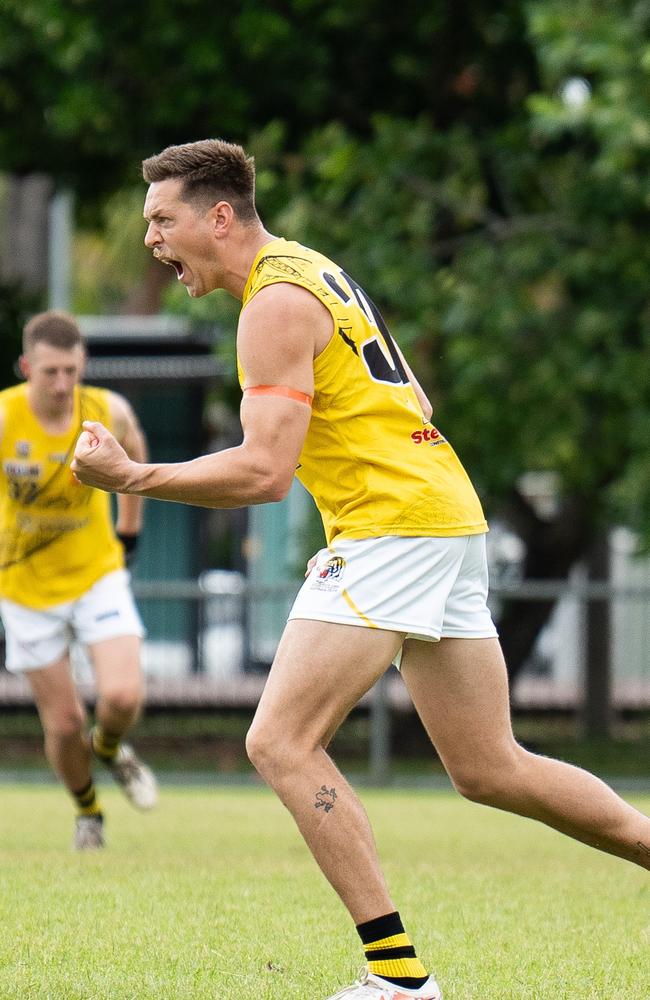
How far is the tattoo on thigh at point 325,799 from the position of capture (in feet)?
14.9

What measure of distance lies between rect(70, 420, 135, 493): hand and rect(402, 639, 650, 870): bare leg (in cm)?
100

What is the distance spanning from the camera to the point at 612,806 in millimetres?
5008

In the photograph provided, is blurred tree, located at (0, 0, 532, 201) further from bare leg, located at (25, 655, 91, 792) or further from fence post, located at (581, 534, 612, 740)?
bare leg, located at (25, 655, 91, 792)

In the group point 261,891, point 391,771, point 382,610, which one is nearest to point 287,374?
point 382,610

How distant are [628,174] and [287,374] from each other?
754 centimetres

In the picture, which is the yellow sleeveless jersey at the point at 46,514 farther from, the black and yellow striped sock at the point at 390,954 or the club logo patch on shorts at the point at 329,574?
the black and yellow striped sock at the point at 390,954

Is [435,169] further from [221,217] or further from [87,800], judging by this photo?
[221,217]

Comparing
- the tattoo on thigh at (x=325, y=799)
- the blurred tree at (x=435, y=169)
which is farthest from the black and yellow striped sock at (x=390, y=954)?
the blurred tree at (x=435, y=169)

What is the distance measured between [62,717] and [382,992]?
4.32 meters

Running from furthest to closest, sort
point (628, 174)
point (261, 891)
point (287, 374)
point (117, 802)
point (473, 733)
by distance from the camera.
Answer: point (117, 802), point (628, 174), point (261, 891), point (473, 733), point (287, 374)

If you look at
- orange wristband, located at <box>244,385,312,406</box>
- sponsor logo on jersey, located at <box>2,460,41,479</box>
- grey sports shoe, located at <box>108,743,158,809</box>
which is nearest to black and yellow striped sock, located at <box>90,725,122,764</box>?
grey sports shoe, located at <box>108,743,158,809</box>

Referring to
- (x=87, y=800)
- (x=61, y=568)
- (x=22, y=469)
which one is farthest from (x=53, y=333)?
(x=87, y=800)

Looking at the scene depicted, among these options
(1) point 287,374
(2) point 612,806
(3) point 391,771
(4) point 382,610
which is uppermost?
(1) point 287,374

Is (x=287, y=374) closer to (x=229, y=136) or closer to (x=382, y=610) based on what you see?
(x=382, y=610)
